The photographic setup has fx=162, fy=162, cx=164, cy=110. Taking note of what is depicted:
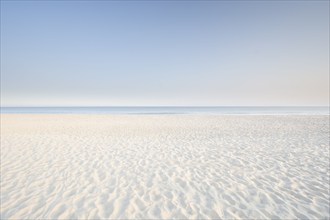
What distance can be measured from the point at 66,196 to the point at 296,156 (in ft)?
30.3

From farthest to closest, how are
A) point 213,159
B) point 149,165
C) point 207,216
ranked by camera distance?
1. point 213,159
2. point 149,165
3. point 207,216

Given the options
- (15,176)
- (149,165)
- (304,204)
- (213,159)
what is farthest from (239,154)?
(15,176)

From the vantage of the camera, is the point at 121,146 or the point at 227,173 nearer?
the point at 227,173

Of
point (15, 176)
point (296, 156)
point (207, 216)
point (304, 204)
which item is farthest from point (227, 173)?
point (15, 176)

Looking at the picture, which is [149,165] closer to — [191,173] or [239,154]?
[191,173]

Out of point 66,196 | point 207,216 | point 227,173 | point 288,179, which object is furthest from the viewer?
point 227,173

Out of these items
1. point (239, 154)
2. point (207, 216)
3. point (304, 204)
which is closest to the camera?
point (207, 216)

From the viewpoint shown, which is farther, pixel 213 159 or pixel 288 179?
pixel 213 159

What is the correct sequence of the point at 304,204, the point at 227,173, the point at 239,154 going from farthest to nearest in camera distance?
the point at 239,154
the point at 227,173
the point at 304,204

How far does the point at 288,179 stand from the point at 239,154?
271cm

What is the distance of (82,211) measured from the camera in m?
3.74

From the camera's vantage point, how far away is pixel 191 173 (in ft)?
18.9

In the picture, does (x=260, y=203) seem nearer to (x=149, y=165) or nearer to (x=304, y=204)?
(x=304, y=204)

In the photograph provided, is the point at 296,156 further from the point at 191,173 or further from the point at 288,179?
the point at 191,173
